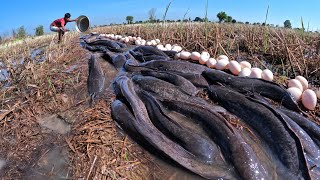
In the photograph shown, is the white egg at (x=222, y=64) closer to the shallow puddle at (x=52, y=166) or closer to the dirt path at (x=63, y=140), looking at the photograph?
the dirt path at (x=63, y=140)

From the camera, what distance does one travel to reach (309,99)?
4180 millimetres

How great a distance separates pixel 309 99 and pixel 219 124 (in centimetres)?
158

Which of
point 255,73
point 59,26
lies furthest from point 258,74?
point 59,26

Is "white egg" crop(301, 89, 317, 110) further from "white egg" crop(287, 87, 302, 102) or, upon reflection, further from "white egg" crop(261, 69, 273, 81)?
"white egg" crop(261, 69, 273, 81)

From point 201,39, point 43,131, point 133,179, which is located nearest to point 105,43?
point 201,39

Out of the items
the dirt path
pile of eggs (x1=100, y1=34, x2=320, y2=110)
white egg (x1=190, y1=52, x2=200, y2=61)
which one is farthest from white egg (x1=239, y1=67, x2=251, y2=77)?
the dirt path

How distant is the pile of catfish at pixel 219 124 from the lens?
3051mm

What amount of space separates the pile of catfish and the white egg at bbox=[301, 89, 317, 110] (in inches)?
8.6

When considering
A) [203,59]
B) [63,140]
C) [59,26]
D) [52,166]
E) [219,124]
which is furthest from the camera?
[59,26]

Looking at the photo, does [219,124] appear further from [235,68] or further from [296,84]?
[235,68]

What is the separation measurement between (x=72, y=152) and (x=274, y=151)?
2439 mm

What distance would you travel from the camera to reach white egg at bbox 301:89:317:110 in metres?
4.16

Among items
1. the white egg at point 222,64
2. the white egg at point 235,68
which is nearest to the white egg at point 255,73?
the white egg at point 235,68

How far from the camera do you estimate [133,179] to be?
306 centimetres
